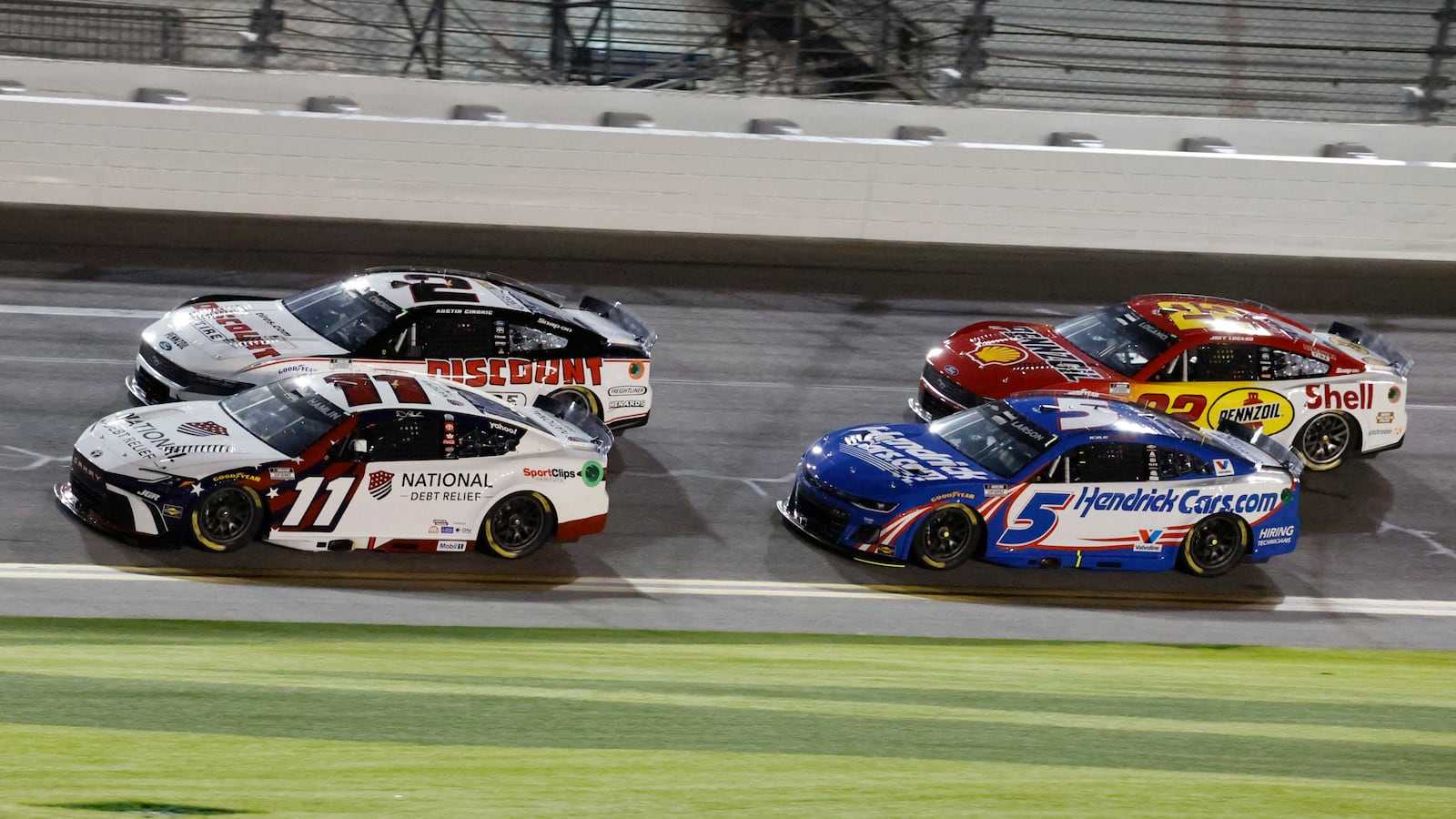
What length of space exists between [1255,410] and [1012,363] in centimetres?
220

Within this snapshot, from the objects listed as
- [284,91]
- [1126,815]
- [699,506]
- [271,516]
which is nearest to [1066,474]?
[699,506]

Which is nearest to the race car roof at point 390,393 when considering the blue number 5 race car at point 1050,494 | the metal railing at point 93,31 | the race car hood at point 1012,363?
the blue number 5 race car at point 1050,494

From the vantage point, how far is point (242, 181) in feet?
57.8

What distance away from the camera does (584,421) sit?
1203 centimetres

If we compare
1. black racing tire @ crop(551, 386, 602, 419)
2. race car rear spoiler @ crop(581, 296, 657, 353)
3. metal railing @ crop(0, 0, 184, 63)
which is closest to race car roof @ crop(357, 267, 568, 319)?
race car rear spoiler @ crop(581, 296, 657, 353)

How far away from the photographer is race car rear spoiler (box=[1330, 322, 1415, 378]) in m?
14.9

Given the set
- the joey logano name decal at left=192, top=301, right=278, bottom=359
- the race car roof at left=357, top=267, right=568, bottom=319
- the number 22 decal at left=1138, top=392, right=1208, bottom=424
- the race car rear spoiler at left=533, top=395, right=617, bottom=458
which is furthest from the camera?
the number 22 decal at left=1138, top=392, right=1208, bottom=424

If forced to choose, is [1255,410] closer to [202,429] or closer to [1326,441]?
[1326,441]

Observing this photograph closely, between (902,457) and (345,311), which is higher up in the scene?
(345,311)

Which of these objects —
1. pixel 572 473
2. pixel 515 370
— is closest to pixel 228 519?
pixel 572 473

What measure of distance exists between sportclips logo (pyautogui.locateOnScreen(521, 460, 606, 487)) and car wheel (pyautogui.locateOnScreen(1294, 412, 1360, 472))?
6756mm

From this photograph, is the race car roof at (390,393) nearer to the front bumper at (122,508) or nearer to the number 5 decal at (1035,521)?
the front bumper at (122,508)

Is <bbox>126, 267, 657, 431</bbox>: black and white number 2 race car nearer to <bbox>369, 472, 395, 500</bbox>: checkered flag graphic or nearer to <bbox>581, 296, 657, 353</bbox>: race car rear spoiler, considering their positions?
<bbox>581, 296, 657, 353</bbox>: race car rear spoiler

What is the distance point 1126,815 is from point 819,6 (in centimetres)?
1840
